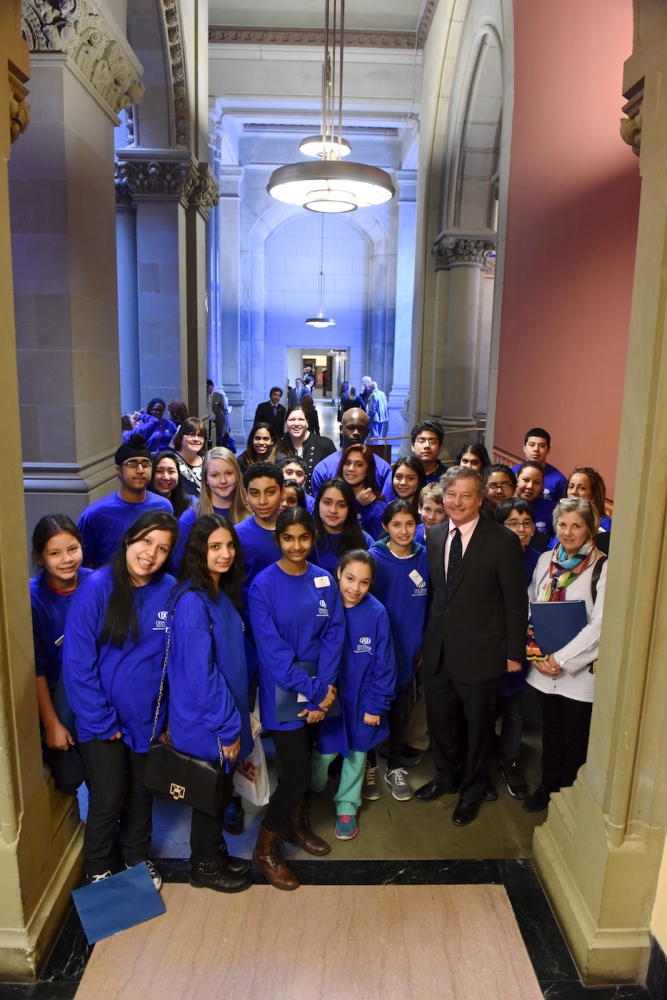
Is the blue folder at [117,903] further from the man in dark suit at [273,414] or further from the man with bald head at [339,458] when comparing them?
the man in dark suit at [273,414]

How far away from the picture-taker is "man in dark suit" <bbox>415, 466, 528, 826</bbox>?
10.6ft

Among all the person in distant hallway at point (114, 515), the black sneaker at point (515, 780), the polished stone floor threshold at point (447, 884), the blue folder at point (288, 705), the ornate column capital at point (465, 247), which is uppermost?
the ornate column capital at point (465, 247)

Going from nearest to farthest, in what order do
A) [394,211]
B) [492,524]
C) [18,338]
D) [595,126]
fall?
[492,524] → [18,338] → [595,126] → [394,211]

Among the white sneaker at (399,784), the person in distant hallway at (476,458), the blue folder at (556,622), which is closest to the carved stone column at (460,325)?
the person in distant hallway at (476,458)

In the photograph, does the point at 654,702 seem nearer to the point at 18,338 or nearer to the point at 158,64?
the point at 18,338

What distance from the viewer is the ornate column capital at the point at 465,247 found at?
35.4 ft

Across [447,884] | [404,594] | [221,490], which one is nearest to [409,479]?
[404,594]

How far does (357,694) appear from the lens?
10.7 ft

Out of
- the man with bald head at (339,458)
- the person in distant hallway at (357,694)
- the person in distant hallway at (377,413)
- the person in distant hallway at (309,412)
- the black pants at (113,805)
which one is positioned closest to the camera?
the black pants at (113,805)

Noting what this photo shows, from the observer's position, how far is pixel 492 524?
3260 mm

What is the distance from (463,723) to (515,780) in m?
0.44

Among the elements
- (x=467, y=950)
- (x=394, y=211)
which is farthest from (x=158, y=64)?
(x=394, y=211)

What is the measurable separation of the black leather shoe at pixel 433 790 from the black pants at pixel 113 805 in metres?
1.38

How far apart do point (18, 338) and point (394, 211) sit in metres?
17.5
